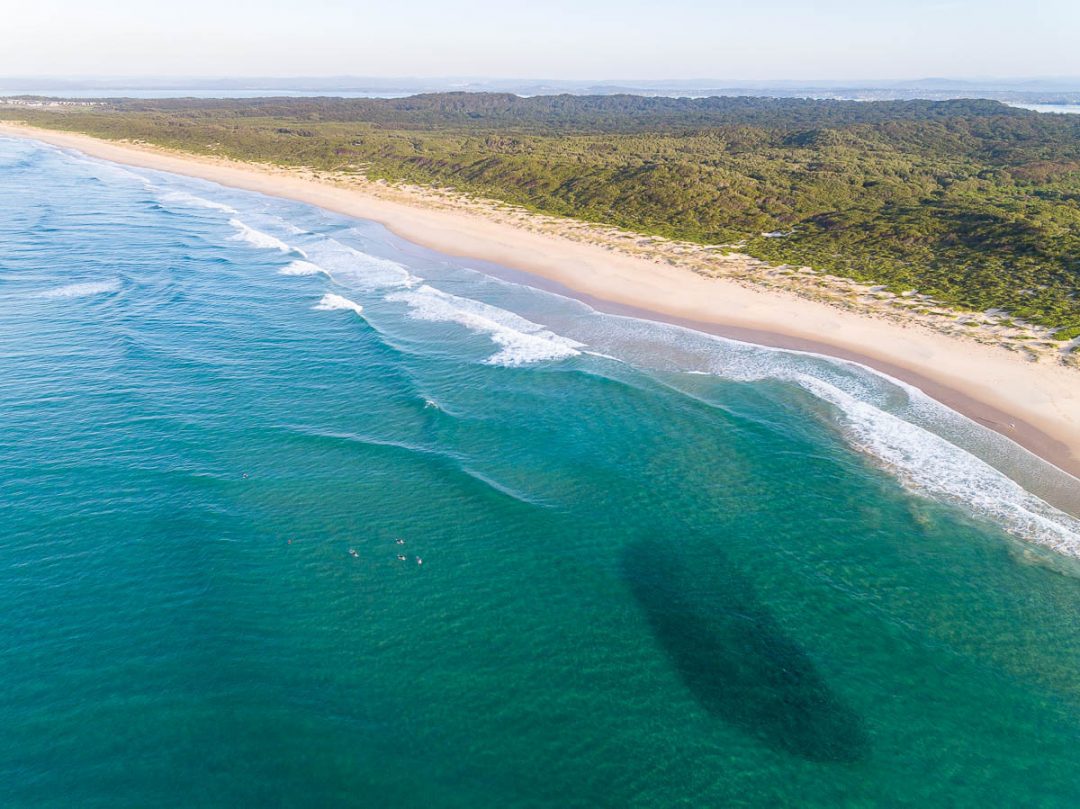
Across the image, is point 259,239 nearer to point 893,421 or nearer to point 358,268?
point 358,268

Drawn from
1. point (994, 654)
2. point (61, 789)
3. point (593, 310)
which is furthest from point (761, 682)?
point (593, 310)

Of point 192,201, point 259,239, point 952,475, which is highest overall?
point 192,201

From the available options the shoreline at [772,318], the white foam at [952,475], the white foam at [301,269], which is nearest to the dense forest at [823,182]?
the shoreline at [772,318]

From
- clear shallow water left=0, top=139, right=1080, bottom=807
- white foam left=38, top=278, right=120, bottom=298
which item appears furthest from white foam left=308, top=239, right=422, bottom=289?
white foam left=38, top=278, right=120, bottom=298

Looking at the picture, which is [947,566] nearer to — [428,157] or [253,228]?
[253,228]

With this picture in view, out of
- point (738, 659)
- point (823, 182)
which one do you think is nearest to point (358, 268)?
point (738, 659)

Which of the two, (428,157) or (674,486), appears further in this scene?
(428,157)
